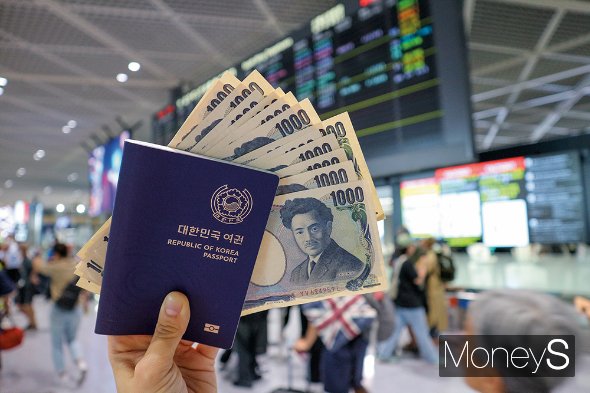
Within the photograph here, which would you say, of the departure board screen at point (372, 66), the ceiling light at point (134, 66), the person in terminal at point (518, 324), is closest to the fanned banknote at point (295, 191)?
the person in terminal at point (518, 324)

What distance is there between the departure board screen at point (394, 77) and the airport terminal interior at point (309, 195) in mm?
17

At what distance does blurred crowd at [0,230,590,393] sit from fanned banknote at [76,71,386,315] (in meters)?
0.56

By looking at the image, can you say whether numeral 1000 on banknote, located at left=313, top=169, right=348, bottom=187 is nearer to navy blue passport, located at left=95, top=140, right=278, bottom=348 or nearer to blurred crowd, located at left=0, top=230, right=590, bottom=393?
navy blue passport, located at left=95, top=140, right=278, bottom=348

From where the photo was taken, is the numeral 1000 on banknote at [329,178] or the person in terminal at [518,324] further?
the person in terminal at [518,324]

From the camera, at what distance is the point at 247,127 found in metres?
0.79

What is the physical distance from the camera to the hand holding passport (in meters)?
0.73

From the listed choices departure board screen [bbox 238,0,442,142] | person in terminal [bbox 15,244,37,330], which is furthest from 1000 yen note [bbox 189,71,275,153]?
person in terminal [bbox 15,244,37,330]

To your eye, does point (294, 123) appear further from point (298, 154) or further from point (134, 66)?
point (134, 66)

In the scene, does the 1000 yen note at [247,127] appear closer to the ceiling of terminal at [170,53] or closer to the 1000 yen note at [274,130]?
the 1000 yen note at [274,130]

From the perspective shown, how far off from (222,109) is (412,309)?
4.58 metres

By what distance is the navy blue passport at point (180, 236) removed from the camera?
2.37 feet

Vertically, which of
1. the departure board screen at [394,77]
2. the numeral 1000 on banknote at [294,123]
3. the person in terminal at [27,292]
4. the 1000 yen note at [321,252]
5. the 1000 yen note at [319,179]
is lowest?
the person in terminal at [27,292]

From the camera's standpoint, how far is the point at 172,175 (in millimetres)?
731

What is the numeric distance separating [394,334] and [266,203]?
14.9ft
